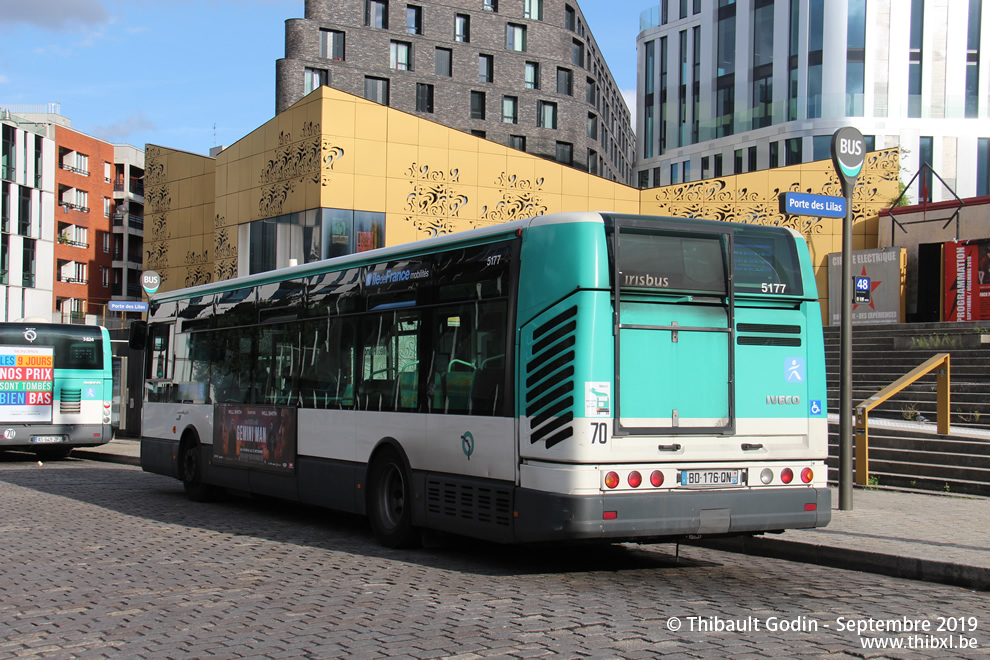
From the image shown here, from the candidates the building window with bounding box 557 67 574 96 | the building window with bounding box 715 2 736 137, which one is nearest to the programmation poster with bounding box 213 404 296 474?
the building window with bounding box 715 2 736 137

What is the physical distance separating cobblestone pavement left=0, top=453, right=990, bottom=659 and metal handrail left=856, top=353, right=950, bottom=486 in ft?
14.8

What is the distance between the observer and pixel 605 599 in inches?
284

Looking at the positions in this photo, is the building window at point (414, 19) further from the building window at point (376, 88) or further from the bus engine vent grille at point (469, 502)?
the bus engine vent grille at point (469, 502)

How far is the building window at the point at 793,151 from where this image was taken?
52.0 meters

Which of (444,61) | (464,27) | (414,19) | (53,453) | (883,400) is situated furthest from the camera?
(464,27)

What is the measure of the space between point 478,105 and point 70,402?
45529mm

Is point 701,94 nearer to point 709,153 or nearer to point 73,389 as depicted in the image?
point 709,153

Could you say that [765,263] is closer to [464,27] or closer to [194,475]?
[194,475]

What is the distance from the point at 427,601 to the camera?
7219 millimetres

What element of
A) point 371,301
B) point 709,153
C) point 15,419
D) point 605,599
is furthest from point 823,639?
point 709,153

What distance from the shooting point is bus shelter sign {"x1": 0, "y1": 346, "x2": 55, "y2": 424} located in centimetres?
2198

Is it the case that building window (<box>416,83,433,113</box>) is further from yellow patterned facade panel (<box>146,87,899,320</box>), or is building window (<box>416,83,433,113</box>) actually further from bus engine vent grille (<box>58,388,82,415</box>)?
bus engine vent grille (<box>58,388,82,415</box>)

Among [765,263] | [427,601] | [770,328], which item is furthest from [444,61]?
[427,601]

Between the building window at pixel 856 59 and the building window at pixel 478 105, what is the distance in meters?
22.2
